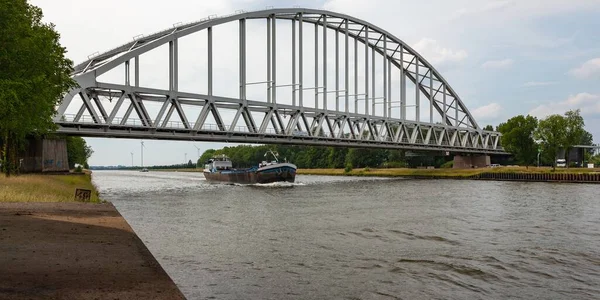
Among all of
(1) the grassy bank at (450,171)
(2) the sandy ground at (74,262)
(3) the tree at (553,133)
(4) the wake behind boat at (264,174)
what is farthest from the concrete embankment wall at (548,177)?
(2) the sandy ground at (74,262)

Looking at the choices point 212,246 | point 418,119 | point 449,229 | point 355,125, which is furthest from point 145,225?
point 418,119

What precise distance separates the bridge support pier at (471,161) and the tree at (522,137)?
416 inches

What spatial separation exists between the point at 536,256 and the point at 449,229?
23.6ft

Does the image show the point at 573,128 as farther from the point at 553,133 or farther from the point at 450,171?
the point at 450,171

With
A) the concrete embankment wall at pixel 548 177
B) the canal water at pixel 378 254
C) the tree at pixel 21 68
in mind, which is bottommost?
the canal water at pixel 378 254

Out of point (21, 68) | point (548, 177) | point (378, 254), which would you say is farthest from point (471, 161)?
point (378, 254)

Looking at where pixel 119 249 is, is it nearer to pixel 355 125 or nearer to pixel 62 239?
pixel 62 239

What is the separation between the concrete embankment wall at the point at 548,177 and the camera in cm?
7981

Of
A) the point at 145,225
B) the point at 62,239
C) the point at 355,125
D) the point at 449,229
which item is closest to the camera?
the point at 62,239

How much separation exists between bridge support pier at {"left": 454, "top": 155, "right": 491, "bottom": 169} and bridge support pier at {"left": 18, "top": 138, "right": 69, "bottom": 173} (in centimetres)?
10105

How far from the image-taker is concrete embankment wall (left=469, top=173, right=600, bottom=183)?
262 ft

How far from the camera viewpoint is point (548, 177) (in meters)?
85.8

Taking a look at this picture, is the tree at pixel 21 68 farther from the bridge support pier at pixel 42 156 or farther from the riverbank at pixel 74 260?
the bridge support pier at pixel 42 156

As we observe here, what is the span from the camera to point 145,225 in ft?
86.3
